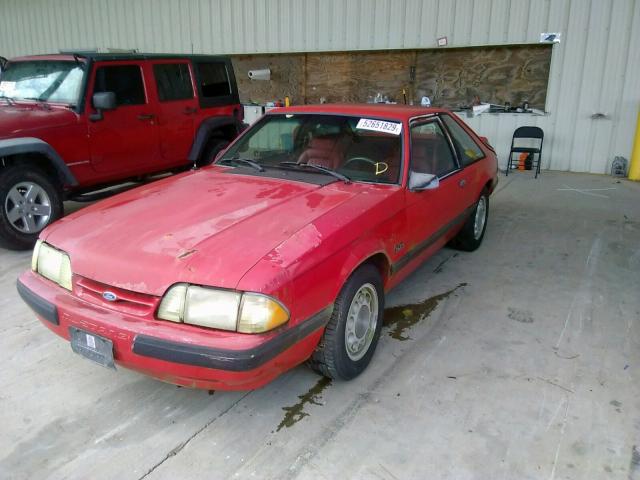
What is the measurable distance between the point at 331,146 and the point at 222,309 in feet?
6.10

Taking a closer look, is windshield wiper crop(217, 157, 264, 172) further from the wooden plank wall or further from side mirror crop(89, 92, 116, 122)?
the wooden plank wall

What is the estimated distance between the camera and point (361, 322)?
9.65 ft

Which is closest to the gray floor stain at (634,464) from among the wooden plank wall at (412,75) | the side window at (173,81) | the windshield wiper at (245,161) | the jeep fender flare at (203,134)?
→ the windshield wiper at (245,161)

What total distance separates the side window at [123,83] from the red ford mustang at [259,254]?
8.25 feet

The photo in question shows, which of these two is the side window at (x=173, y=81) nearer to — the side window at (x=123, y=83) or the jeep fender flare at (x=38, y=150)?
the side window at (x=123, y=83)

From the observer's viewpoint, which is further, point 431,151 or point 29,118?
point 29,118

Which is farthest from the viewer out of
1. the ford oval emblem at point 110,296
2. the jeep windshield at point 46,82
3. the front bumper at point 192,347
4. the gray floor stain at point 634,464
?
the jeep windshield at point 46,82

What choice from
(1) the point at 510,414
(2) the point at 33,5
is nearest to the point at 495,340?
(1) the point at 510,414

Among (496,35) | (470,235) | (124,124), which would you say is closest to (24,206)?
(124,124)

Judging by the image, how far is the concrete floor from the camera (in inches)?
91.0

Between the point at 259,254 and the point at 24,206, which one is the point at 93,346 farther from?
the point at 24,206

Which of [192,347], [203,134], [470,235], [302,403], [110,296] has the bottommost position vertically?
[302,403]

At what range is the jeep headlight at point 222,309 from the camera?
7.08 ft

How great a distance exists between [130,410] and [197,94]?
4968mm
